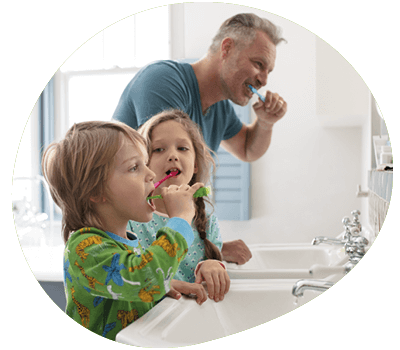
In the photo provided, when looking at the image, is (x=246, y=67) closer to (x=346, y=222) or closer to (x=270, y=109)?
(x=270, y=109)

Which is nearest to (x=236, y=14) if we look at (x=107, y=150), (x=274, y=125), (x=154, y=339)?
(x=274, y=125)

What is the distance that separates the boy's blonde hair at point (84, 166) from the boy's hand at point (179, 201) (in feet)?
0.28

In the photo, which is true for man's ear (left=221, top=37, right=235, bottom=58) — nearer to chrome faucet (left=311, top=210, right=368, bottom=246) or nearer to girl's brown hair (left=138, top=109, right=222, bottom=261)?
girl's brown hair (left=138, top=109, right=222, bottom=261)

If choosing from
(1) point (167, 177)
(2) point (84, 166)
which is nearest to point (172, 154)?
(1) point (167, 177)

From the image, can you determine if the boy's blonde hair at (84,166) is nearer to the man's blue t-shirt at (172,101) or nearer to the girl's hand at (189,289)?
the man's blue t-shirt at (172,101)

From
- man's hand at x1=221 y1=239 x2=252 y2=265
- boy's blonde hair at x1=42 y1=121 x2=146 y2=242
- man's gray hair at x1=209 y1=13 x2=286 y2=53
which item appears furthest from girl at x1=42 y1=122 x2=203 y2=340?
man's gray hair at x1=209 y1=13 x2=286 y2=53

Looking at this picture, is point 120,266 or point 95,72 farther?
point 95,72

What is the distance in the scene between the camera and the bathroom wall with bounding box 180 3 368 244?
68 centimetres

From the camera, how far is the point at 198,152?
69cm

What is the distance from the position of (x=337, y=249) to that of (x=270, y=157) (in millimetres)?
197

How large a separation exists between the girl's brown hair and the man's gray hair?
0.13 meters

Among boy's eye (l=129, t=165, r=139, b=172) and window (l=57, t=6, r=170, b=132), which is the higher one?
window (l=57, t=6, r=170, b=132)

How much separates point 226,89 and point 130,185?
0.23m

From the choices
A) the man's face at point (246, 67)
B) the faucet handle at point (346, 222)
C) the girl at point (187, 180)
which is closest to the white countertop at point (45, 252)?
the girl at point (187, 180)
